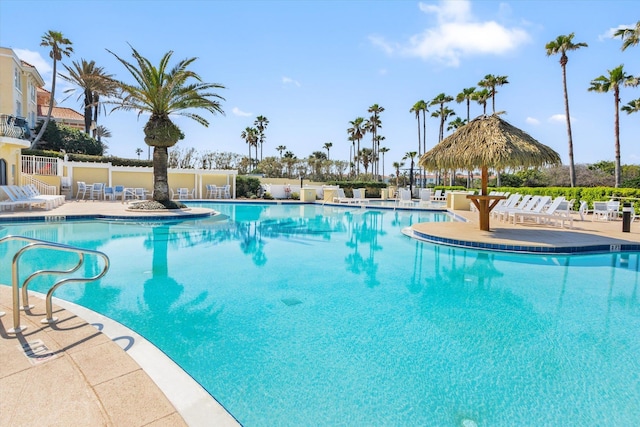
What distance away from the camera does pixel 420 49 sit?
15344mm

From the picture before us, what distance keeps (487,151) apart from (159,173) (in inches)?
551

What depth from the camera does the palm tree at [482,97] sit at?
1361 inches

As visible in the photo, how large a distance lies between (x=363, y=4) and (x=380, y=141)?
39671 millimetres

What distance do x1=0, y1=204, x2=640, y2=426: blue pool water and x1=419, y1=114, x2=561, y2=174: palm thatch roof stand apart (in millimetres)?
2799

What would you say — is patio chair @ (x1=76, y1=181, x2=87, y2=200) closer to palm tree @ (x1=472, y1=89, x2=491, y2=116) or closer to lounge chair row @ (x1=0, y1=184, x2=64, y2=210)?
lounge chair row @ (x1=0, y1=184, x2=64, y2=210)

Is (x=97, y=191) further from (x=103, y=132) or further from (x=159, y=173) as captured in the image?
(x=103, y=132)

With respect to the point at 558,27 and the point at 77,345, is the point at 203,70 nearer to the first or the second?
the point at 77,345

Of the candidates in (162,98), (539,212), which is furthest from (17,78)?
(539,212)

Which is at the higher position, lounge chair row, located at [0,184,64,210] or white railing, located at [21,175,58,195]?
white railing, located at [21,175,58,195]

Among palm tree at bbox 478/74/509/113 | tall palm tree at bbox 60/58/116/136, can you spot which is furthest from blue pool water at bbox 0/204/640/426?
tall palm tree at bbox 60/58/116/136

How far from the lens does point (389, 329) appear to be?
4.37m

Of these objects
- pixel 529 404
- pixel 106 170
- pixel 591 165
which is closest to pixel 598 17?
pixel 529 404

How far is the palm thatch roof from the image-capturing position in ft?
32.1

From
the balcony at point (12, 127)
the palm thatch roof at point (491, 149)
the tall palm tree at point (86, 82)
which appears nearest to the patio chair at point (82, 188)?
the balcony at point (12, 127)
